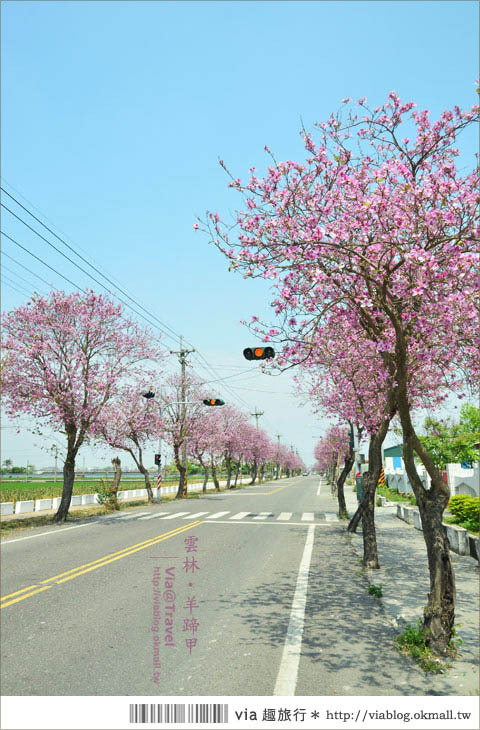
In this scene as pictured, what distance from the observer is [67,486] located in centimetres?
2534

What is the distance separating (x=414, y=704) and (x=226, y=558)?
969 centimetres

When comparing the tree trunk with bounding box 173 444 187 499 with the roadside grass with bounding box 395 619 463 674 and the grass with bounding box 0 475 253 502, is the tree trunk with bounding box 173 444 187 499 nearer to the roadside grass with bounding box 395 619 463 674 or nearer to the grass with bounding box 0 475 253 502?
the grass with bounding box 0 475 253 502

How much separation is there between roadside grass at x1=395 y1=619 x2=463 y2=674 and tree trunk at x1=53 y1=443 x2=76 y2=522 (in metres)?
20.0

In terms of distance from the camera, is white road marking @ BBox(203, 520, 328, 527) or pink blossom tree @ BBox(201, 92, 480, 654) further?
white road marking @ BBox(203, 520, 328, 527)

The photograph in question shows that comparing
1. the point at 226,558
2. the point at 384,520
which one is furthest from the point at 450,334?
the point at 384,520

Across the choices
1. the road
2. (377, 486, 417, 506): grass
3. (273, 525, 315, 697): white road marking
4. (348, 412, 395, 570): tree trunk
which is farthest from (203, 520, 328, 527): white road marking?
(377, 486, 417, 506): grass

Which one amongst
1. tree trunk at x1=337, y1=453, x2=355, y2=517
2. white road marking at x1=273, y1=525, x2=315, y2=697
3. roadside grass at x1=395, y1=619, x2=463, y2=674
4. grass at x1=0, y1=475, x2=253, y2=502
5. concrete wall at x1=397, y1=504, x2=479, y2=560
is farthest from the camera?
grass at x1=0, y1=475, x2=253, y2=502

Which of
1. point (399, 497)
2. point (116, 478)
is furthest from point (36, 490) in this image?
point (399, 497)

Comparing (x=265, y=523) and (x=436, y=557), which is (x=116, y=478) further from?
(x=436, y=557)

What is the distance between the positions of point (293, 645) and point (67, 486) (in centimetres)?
2024

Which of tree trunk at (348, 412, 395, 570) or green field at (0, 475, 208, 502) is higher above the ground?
tree trunk at (348, 412, 395, 570)

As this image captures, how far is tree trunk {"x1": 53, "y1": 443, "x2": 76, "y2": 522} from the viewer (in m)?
24.7

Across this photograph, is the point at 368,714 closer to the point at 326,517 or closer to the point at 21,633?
the point at 21,633

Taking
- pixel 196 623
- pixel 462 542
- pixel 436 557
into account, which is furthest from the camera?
pixel 462 542
